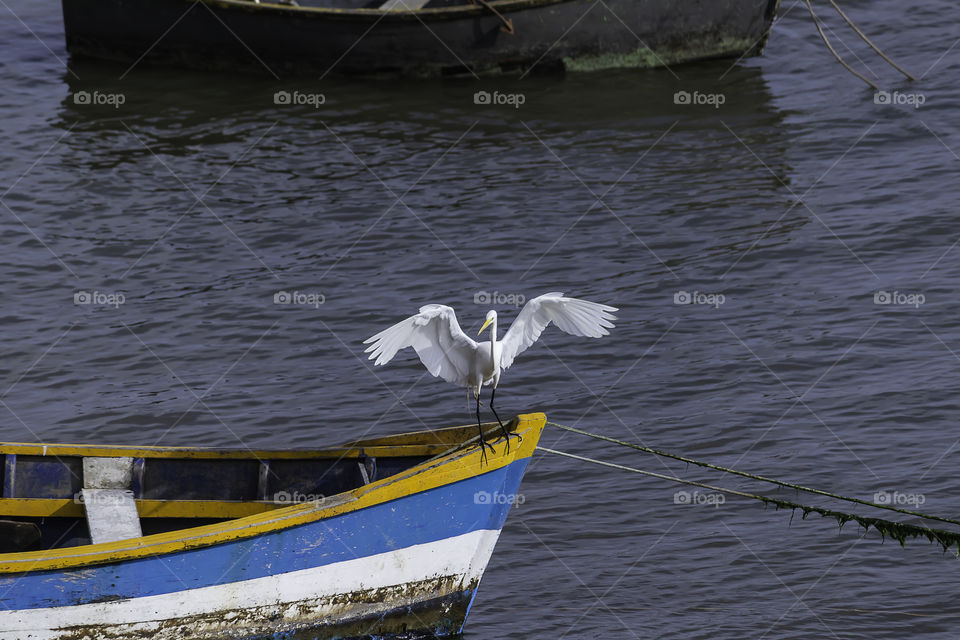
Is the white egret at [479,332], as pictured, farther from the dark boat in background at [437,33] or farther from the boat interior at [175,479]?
the dark boat in background at [437,33]

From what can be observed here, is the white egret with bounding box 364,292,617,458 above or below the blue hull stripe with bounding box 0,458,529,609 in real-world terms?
above

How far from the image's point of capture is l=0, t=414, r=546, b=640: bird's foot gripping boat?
18.2 feet

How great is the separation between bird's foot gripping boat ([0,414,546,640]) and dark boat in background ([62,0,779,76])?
7635mm

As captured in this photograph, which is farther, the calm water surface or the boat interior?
the calm water surface

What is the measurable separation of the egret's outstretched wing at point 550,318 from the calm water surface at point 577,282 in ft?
5.55

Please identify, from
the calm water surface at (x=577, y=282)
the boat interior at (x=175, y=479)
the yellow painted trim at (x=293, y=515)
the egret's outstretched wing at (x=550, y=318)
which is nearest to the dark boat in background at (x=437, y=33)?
the calm water surface at (x=577, y=282)

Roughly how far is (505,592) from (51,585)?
2.44m

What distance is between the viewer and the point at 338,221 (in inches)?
437

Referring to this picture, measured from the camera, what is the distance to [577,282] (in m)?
9.88

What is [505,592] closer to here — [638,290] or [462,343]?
[462,343]

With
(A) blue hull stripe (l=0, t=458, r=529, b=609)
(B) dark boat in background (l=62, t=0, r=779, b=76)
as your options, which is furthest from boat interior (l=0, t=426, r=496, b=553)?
(B) dark boat in background (l=62, t=0, r=779, b=76)

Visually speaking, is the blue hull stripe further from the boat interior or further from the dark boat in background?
the dark boat in background

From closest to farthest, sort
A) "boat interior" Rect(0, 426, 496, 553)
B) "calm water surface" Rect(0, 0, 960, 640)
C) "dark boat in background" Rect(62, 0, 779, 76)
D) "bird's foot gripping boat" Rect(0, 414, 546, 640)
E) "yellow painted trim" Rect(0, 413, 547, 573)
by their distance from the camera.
A: "yellow painted trim" Rect(0, 413, 547, 573) → "bird's foot gripping boat" Rect(0, 414, 546, 640) → "boat interior" Rect(0, 426, 496, 553) → "calm water surface" Rect(0, 0, 960, 640) → "dark boat in background" Rect(62, 0, 779, 76)

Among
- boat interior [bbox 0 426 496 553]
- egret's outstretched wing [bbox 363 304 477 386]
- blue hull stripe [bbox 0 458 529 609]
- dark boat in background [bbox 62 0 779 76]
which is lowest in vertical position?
blue hull stripe [bbox 0 458 529 609]
